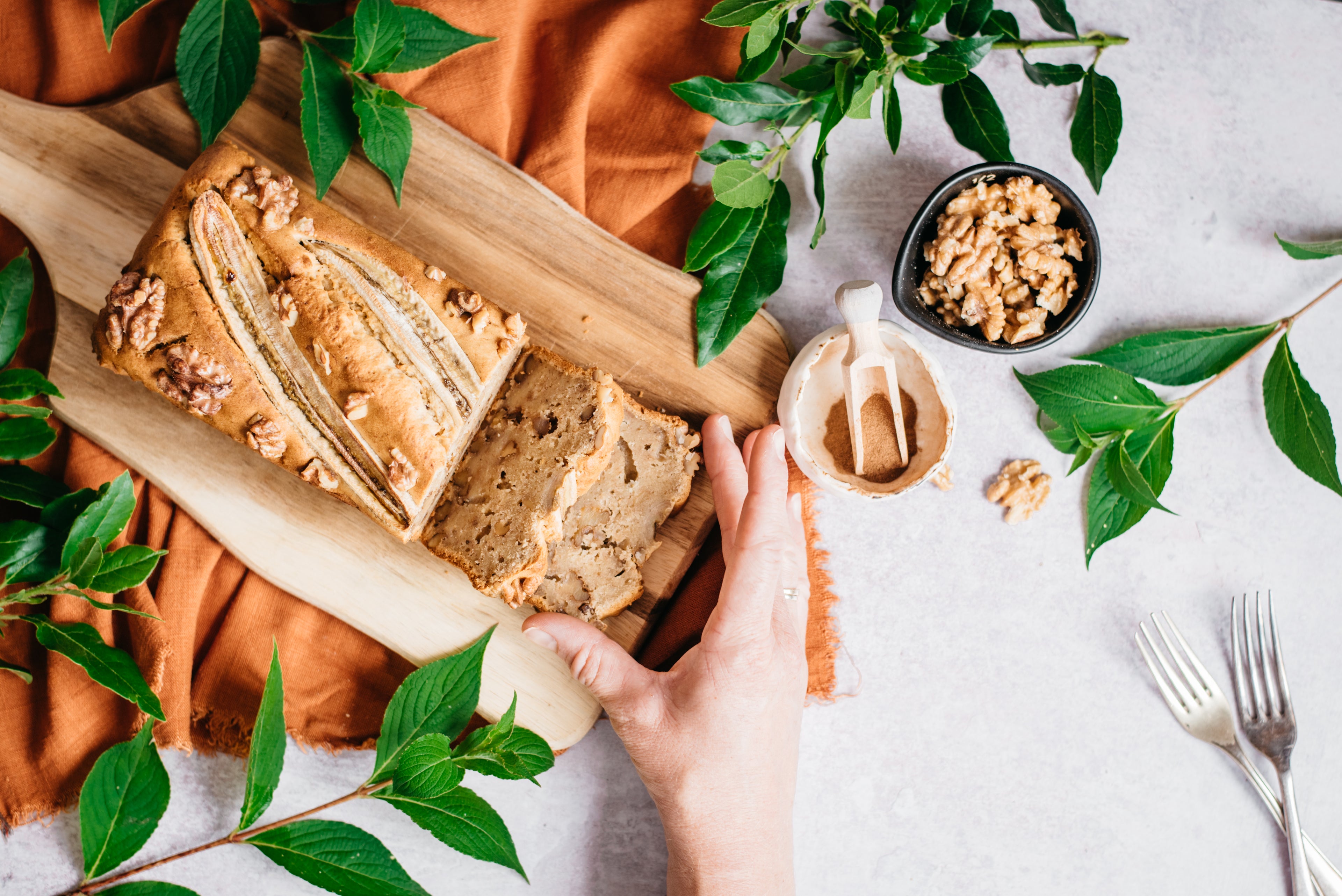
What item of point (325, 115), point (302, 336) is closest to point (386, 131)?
point (325, 115)

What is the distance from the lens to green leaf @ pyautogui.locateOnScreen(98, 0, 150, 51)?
207 cm

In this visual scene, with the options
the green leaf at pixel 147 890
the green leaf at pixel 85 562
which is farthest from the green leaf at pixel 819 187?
the green leaf at pixel 147 890

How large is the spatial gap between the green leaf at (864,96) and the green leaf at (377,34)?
128 centimetres

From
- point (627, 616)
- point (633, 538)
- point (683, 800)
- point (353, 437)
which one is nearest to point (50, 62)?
point (353, 437)

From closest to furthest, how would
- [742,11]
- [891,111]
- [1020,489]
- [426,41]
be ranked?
[742,11] < [891,111] < [426,41] < [1020,489]

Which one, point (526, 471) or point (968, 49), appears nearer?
point (968, 49)

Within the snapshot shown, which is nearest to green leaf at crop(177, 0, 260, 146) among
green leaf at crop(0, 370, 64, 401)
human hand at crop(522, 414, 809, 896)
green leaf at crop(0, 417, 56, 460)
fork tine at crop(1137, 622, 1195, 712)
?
green leaf at crop(0, 370, 64, 401)

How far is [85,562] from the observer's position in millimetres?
2115

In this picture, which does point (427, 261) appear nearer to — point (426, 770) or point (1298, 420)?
point (426, 770)

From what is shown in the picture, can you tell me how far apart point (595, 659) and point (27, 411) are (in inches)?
67.3

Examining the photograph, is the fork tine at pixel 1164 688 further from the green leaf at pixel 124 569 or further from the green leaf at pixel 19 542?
the green leaf at pixel 19 542

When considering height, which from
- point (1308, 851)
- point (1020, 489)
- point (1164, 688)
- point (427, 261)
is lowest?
point (1308, 851)

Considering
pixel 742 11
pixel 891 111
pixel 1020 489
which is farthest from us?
pixel 1020 489

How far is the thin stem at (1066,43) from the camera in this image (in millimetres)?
2549
